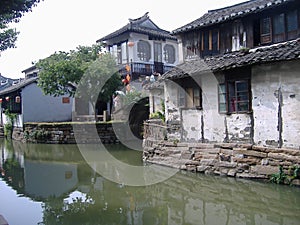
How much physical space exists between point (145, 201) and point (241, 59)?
4.84 meters

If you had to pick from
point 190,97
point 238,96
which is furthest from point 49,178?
point 238,96

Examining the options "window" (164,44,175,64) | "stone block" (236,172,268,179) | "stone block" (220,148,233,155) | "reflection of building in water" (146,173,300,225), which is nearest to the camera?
"reflection of building in water" (146,173,300,225)

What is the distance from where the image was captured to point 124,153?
1549 cm

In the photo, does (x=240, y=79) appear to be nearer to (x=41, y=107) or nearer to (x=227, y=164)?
(x=227, y=164)

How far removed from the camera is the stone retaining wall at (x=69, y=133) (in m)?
19.0

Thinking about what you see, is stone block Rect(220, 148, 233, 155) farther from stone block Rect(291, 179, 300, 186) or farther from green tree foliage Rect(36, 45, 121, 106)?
green tree foliage Rect(36, 45, 121, 106)

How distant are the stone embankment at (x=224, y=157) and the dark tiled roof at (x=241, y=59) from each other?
7.54 feet

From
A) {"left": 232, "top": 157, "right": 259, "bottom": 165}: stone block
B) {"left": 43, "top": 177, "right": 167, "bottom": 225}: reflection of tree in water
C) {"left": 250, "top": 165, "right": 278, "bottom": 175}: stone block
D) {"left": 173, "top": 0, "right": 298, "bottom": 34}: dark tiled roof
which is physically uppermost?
{"left": 173, "top": 0, "right": 298, "bottom": 34}: dark tiled roof

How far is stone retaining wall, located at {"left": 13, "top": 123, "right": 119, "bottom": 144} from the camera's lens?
1905 cm

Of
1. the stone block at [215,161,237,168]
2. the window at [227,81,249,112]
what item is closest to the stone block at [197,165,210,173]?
the stone block at [215,161,237,168]

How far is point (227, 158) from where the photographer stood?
9.75m

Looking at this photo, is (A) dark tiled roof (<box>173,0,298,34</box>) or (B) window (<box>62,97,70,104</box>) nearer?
(A) dark tiled roof (<box>173,0,298,34</box>)

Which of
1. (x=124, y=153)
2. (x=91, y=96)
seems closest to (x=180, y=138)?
(x=124, y=153)

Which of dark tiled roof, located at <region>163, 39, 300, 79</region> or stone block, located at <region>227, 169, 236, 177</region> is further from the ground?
dark tiled roof, located at <region>163, 39, 300, 79</region>
